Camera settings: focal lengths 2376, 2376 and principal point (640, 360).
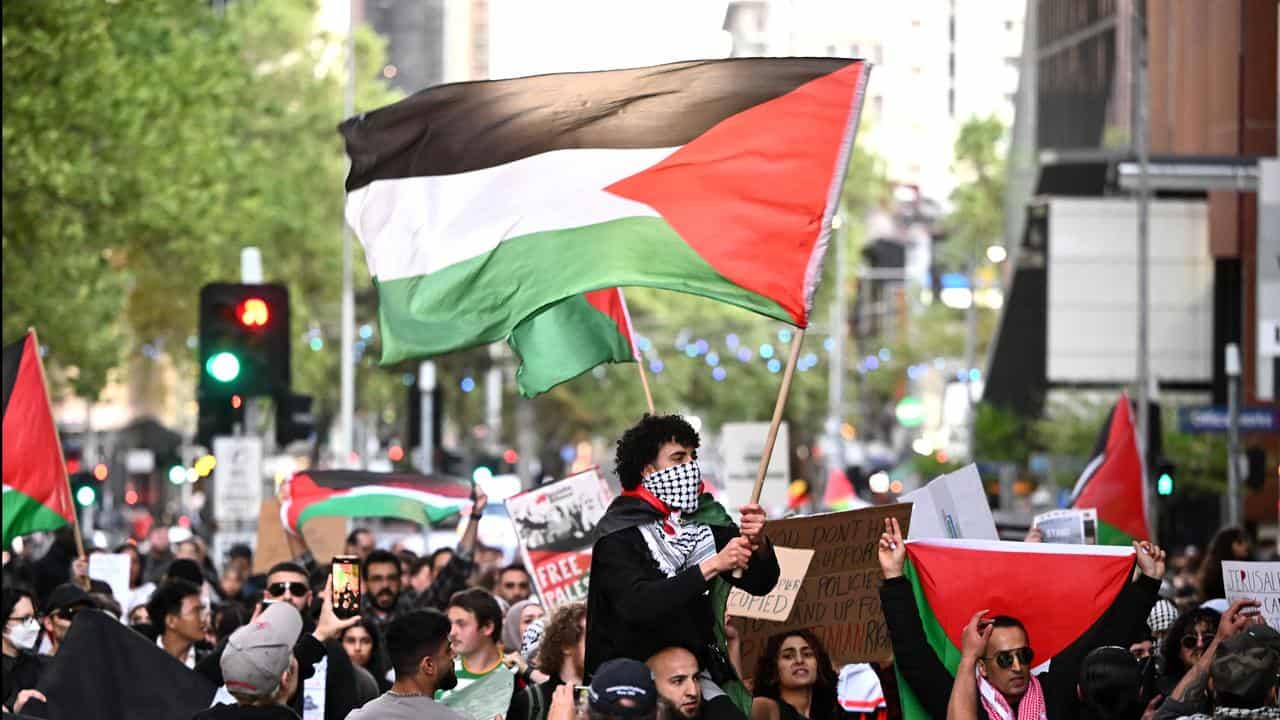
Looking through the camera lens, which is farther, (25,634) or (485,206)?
(25,634)

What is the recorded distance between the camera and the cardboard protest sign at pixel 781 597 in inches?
363

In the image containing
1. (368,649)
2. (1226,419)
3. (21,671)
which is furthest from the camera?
(1226,419)

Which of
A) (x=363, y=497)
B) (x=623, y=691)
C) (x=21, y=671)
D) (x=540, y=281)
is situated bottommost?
(x=21, y=671)

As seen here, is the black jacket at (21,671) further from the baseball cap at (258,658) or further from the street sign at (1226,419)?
the street sign at (1226,419)

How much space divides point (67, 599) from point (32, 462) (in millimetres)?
4246

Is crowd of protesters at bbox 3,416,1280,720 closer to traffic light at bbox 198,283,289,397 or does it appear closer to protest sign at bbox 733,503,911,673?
protest sign at bbox 733,503,911,673

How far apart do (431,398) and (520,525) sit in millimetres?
30621

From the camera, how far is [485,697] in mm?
8750

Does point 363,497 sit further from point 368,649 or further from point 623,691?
point 623,691

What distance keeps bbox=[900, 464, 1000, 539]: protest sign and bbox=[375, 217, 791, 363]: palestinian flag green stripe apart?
944mm

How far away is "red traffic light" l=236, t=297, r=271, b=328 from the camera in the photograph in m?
18.5

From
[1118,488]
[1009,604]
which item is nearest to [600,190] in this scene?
[1009,604]

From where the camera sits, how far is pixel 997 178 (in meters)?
103

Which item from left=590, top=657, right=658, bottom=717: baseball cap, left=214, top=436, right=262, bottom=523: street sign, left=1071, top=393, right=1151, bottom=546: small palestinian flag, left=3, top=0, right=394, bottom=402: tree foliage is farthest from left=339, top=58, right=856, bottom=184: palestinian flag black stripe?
left=3, top=0, right=394, bottom=402: tree foliage
